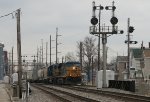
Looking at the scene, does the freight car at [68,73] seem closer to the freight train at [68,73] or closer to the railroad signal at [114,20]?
the freight train at [68,73]

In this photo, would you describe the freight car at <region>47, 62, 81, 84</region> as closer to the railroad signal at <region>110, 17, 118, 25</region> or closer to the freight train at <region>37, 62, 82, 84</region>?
the freight train at <region>37, 62, 82, 84</region>

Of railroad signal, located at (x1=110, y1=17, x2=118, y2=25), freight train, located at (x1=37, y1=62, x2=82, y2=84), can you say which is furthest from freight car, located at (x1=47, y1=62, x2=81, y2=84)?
railroad signal, located at (x1=110, y1=17, x2=118, y2=25)

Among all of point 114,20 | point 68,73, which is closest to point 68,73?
point 68,73

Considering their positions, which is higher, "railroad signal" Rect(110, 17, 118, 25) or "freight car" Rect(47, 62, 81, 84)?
"railroad signal" Rect(110, 17, 118, 25)

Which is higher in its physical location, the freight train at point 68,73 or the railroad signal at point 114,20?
the railroad signal at point 114,20

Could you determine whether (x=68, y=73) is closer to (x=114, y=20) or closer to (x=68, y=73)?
(x=68, y=73)

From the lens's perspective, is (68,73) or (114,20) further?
(68,73)

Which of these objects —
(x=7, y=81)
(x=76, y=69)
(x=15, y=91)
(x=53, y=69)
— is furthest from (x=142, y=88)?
(x=7, y=81)

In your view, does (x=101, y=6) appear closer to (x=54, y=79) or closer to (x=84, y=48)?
(x=54, y=79)

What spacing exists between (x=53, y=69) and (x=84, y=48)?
61.9m

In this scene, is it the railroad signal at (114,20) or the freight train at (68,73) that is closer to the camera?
the railroad signal at (114,20)

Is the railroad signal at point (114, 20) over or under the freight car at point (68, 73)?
over

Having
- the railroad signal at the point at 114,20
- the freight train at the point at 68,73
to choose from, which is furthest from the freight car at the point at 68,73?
the railroad signal at the point at 114,20

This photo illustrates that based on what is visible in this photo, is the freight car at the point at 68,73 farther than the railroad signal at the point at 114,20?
Yes
